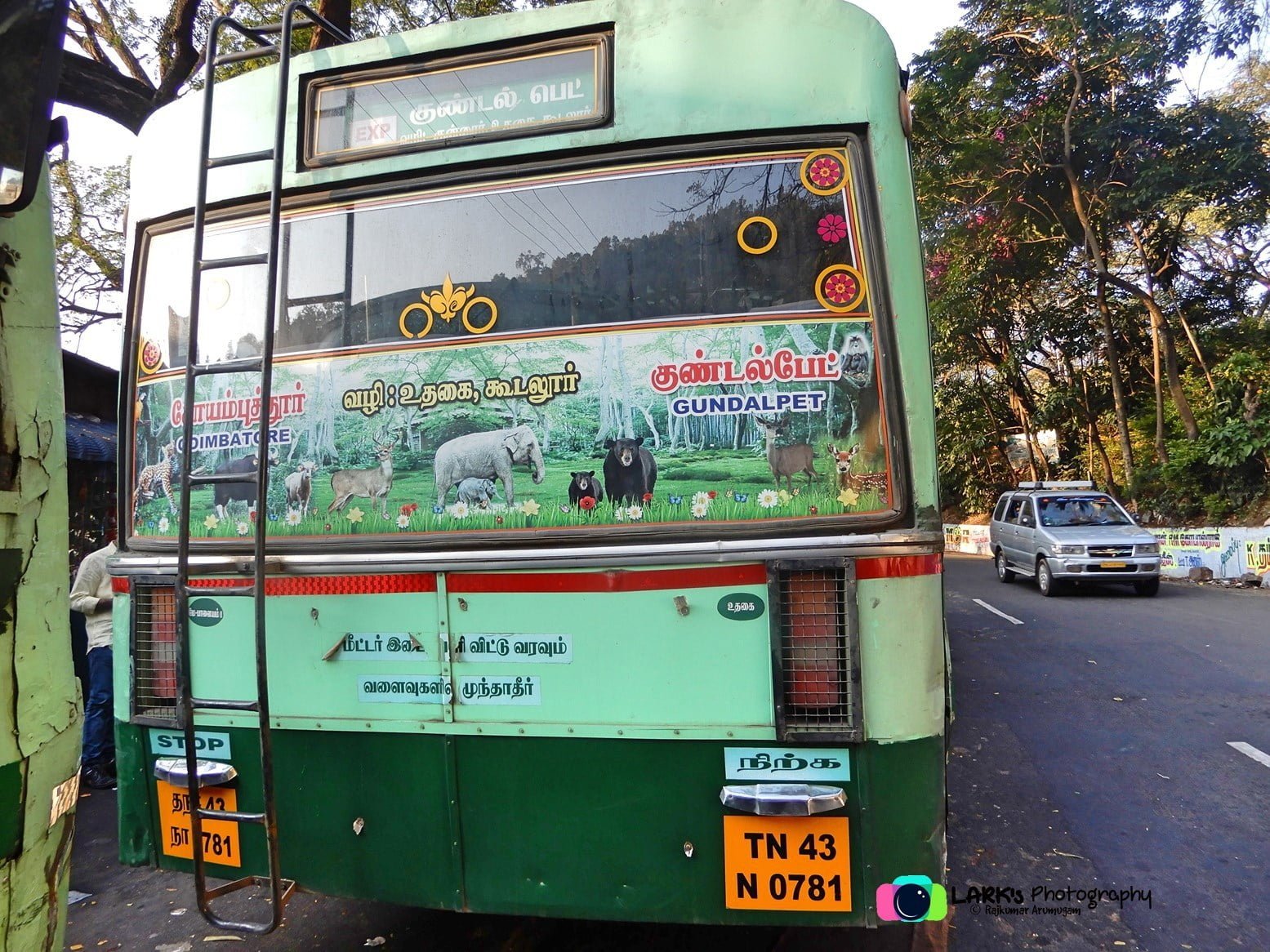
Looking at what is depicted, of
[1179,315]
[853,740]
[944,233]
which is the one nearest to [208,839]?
[853,740]

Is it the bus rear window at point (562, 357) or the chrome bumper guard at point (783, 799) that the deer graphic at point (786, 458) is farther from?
the chrome bumper guard at point (783, 799)

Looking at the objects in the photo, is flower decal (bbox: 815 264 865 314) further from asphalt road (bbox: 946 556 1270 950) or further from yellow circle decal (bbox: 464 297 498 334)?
asphalt road (bbox: 946 556 1270 950)

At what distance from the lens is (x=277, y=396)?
9.43ft

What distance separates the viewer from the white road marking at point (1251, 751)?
5387mm

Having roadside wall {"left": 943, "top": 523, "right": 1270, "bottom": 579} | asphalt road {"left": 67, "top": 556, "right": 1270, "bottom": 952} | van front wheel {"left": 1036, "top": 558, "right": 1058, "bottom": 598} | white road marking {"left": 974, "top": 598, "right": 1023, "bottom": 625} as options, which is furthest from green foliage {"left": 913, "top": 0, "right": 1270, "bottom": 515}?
asphalt road {"left": 67, "top": 556, "right": 1270, "bottom": 952}

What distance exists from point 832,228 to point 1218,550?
1622cm

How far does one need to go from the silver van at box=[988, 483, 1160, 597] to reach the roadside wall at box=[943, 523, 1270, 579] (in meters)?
2.17

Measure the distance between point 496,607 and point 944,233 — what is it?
20401 millimetres

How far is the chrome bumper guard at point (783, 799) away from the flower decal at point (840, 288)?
1.42 metres

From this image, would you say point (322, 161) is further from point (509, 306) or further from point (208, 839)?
point (208, 839)

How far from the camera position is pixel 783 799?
7.81 feet

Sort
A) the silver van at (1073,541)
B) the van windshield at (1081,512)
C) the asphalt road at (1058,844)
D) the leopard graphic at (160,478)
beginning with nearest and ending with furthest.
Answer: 1. the leopard graphic at (160,478)
2. the asphalt road at (1058,844)
3. the silver van at (1073,541)
4. the van windshield at (1081,512)

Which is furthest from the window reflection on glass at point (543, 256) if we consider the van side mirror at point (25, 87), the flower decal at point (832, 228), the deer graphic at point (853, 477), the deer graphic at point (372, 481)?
the van side mirror at point (25, 87)

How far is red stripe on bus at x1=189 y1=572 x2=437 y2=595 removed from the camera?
8.71ft
